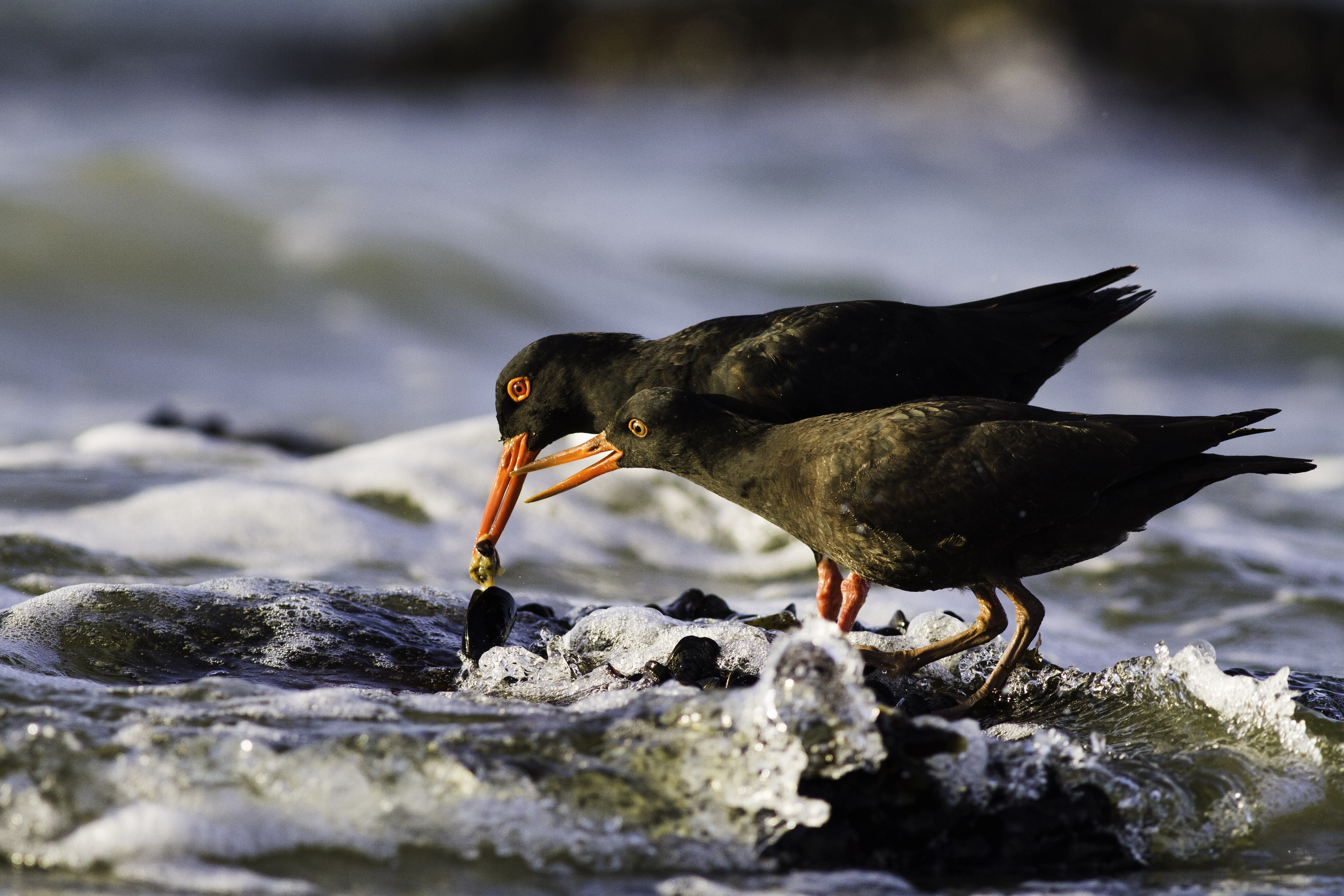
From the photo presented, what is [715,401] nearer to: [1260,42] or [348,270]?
[348,270]

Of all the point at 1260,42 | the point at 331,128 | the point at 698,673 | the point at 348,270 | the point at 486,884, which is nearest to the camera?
the point at 486,884

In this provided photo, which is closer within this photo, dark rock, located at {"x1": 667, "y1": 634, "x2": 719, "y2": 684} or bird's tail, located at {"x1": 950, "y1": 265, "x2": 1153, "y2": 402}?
dark rock, located at {"x1": 667, "y1": 634, "x2": 719, "y2": 684}

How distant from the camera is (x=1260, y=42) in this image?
22188mm

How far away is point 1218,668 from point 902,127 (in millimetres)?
20715

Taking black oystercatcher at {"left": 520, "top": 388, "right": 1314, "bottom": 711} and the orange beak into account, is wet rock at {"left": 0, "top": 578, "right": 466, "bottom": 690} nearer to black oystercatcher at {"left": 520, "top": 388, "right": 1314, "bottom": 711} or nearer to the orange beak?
the orange beak

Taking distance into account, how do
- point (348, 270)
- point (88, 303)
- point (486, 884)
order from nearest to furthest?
1. point (486, 884)
2. point (88, 303)
3. point (348, 270)

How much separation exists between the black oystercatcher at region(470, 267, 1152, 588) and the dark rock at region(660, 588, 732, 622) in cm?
46

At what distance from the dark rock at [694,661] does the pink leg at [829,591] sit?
1101mm

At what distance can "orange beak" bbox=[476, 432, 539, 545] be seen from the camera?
16.9 feet

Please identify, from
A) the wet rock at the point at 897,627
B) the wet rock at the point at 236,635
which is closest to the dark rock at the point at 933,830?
the wet rock at the point at 236,635

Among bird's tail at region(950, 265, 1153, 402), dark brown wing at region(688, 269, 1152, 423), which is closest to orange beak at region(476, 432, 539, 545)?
dark brown wing at region(688, 269, 1152, 423)

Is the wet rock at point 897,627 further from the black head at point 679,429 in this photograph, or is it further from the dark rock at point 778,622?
the black head at point 679,429

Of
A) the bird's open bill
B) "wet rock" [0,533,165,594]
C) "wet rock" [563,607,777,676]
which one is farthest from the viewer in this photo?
"wet rock" [0,533,165,594]

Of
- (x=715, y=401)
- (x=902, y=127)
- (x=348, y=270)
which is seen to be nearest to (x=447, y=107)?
(x=902, y=127)
